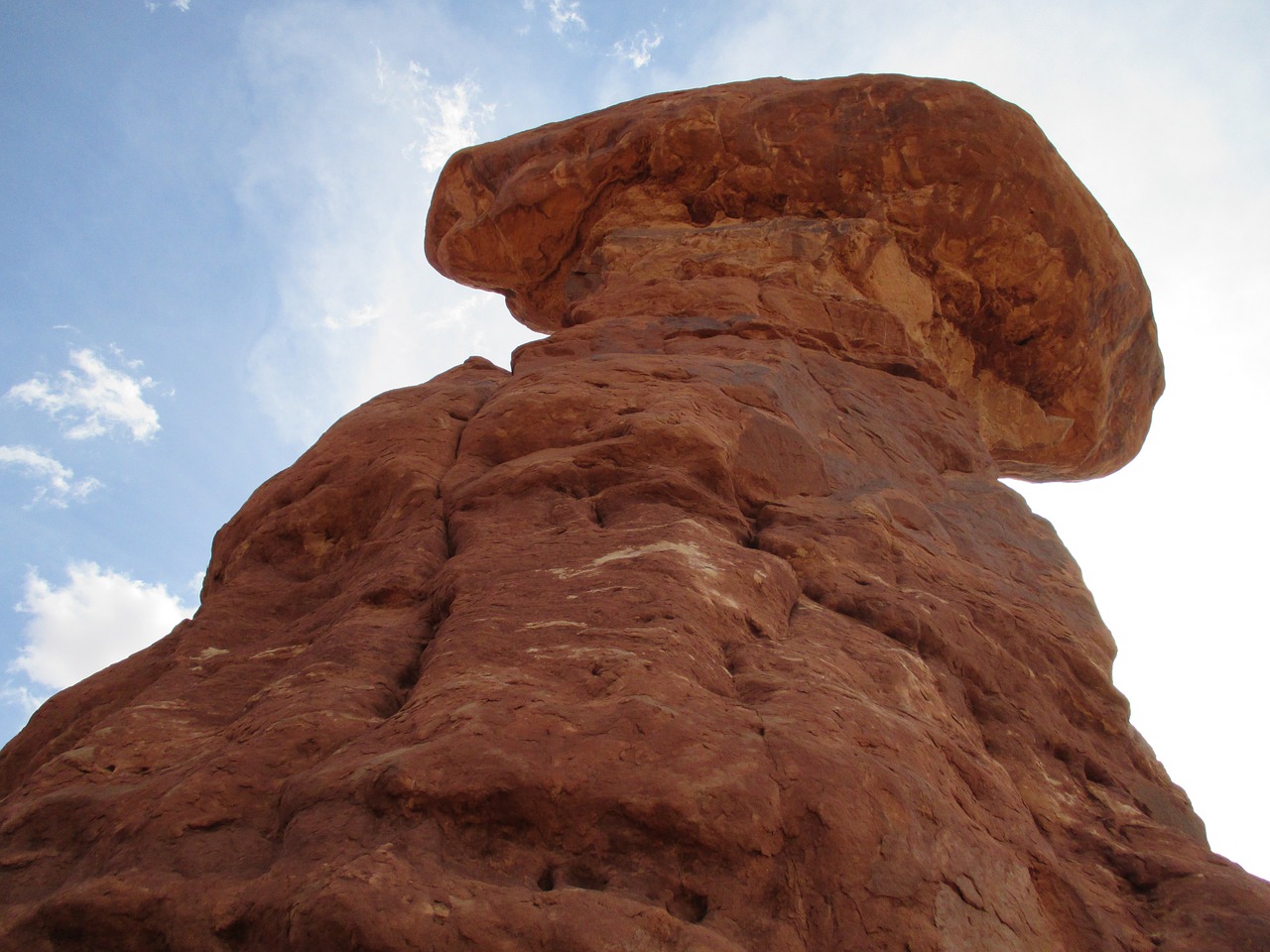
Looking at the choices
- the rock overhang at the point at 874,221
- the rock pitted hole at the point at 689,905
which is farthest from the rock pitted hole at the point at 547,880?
the rock overhang at the point at 874,221

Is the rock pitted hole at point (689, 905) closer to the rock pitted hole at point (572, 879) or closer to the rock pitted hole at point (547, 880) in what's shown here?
the rock pitted hole at point (572, 879)

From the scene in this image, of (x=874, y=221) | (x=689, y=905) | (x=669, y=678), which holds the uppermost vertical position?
(x=874, y=221)

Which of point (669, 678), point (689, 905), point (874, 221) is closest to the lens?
point (689, 905)

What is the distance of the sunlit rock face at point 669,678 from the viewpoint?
3.00 m

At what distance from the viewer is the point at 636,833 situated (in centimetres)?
305

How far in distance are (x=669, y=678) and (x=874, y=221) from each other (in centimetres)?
650

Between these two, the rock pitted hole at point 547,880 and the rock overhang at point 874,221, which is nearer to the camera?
the rock pitted hole at point 547,880

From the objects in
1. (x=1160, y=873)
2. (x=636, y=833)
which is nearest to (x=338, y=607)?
(x=636, y=833)

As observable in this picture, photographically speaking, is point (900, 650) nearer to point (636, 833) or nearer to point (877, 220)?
point (636, 833)

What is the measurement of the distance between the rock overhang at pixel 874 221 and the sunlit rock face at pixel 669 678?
2.3 inches

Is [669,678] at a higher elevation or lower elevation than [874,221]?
lower

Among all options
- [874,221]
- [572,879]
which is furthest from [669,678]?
[874,221]

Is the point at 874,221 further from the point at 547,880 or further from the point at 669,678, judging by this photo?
the point at 547,880

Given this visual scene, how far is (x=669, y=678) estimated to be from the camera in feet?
11.9
